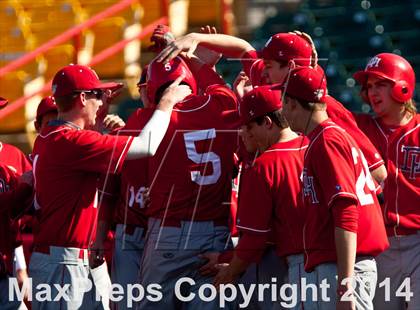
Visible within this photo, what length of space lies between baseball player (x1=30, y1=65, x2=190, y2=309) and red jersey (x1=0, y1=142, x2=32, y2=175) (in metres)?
0.76

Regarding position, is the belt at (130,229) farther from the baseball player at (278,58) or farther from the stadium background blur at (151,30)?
the stadium background blur at (151,30)

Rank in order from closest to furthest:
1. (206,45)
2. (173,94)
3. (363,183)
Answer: (363,183)
(173,94)
(206,45)

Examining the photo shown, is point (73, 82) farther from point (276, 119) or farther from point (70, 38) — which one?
point (70, 38)

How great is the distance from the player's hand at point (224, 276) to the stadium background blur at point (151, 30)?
432 centimetres

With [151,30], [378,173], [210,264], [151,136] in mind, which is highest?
[151,136]

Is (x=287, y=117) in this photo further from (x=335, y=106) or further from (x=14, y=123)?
(x=14, y=123)

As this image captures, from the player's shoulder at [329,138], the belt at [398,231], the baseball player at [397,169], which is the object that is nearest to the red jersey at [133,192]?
the baseball player at [397,169]

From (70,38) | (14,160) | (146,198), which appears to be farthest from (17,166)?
(70,38)

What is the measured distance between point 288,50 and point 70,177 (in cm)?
138

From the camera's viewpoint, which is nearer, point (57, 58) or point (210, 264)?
point (210, 264)

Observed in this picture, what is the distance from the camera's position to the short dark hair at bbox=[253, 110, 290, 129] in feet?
16.8

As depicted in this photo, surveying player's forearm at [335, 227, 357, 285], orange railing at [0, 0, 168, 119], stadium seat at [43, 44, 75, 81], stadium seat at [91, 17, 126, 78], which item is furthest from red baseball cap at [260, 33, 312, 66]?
stadium seat at [91, 17, 126, 78]

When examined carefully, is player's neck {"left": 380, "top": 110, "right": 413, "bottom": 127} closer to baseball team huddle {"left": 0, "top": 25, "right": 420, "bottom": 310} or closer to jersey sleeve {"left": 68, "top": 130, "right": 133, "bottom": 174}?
baseball team huddle {"left": 0, "top": 25, "right": 420, "bottom": 310}

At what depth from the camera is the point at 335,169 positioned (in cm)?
452
